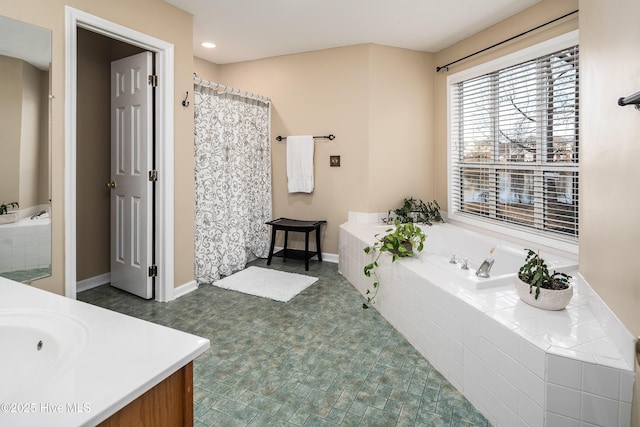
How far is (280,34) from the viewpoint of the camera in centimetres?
353

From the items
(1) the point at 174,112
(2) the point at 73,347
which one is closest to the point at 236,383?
(2) the point at 73,347

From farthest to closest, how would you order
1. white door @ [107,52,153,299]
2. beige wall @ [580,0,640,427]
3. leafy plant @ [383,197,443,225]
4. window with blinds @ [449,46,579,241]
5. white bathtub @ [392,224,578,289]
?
leafy plant @ [383,197,443,225] < white door @ [107,52,153,299] < window with blinds @ [449,46,579,241] < white bathtub @ [392,224,578,289] < beige wall @ [580,0,640,427]

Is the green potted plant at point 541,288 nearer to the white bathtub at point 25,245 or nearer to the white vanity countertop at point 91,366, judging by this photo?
the white vanity countertop at point 91,366

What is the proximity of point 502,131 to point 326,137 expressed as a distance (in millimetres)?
1784

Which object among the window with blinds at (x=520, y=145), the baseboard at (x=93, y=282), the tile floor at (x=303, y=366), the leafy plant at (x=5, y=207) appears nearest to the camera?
the tile floor at (x=303, y=366)

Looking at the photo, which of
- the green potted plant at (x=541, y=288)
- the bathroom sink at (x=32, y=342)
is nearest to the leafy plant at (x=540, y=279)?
the green potted plant at (x=541, y=288)

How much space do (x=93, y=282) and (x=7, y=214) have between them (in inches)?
67.2

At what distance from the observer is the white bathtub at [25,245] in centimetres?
175

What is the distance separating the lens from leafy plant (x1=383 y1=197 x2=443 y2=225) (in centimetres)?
392

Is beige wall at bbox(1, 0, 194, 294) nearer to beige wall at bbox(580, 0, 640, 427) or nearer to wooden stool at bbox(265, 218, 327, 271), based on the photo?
wooden stool at bbox(265, 218, 327, 271)

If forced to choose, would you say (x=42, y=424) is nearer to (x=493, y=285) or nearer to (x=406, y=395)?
(x=406, y=395)

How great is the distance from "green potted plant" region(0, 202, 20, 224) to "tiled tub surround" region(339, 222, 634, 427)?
2.24 m

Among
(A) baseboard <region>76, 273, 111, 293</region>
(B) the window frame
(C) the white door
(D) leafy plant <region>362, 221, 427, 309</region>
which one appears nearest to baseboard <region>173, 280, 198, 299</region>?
(C) the white door

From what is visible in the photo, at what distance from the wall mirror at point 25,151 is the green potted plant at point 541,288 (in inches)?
102
